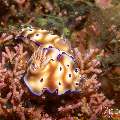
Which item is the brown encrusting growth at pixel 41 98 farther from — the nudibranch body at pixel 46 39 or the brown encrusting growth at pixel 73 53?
the nudibranch body at pixel 46 39

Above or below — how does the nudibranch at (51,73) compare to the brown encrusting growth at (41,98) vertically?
above

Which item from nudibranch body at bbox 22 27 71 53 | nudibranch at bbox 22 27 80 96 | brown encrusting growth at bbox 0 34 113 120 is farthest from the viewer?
nudibranch body at bbox 22 27 71 53

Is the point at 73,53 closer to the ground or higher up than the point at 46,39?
closer to the ground

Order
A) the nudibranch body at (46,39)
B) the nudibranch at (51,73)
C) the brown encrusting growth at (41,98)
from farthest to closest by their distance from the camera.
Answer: the nudibranch body at (46,39) → the brown encrusting growth at (41,98) → the nudibranch at (51,73)

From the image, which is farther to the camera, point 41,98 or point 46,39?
point 46,39

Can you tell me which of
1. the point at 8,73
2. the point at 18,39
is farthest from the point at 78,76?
the point at 18,39

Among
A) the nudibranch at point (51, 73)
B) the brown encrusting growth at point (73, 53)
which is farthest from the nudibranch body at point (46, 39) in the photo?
the nudibranch at point (51, 73)

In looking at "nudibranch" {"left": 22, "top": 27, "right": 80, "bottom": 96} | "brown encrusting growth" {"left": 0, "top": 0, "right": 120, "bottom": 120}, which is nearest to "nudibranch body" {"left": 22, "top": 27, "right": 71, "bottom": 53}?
"brown encrusting growth" {"left": 0, "top": 0, "right": 120, "bottom": 120}

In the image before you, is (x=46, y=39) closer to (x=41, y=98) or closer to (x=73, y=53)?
(x=73, y=53)

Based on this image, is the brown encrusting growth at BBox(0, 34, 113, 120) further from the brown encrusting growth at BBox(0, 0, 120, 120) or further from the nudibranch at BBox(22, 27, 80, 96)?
the nudibranch at BBox(22, 27, 80, 96)

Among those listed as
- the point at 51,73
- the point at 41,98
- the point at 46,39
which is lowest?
the point at 41,98

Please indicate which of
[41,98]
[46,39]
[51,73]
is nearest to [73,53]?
[46,39]
